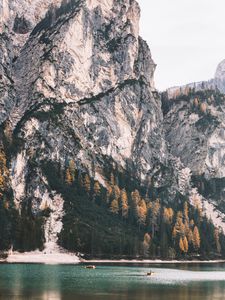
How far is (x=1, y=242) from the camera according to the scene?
183250mm

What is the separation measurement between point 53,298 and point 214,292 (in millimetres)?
29774

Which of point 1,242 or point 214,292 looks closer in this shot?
point 214,292

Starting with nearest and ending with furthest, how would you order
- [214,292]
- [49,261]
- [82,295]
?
[82,295]
[214,292]
[49,261]

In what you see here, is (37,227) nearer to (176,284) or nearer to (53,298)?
(176,284)

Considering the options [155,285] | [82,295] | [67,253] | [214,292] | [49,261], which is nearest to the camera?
[82,295]

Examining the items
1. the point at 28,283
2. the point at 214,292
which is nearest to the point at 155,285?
the point at 214,292

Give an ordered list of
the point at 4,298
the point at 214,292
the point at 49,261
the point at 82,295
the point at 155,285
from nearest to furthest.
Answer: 1. the point at 4,298
2. the point at 82,295
3. the point at 214,292
4. the point at 155,285
5. the point at 49,261

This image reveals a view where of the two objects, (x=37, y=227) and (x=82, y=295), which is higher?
(x=37, y=227)

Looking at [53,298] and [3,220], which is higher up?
[3,220]

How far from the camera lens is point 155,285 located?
318ft

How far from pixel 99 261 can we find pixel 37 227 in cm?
2619

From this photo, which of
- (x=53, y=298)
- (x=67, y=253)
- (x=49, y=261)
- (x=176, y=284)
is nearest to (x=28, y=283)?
(x=53, y=298)

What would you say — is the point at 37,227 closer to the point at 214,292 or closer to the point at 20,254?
the point at 20,254

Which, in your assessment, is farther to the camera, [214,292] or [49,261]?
[49,261]
